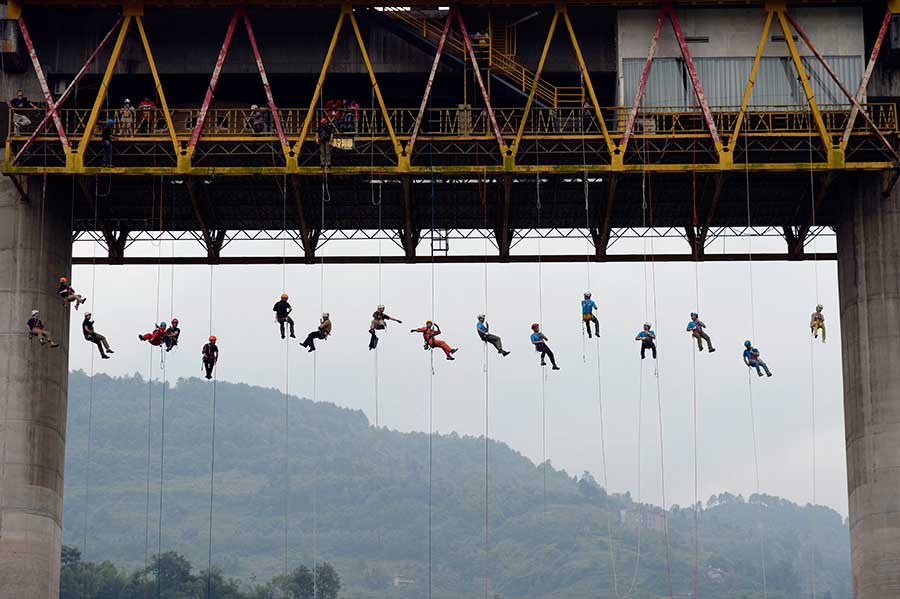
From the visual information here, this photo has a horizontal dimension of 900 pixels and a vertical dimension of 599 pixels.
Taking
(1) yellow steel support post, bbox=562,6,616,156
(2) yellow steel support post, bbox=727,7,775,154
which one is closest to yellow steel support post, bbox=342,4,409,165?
(1) yellow steel support post, bbox=562,6,616,156

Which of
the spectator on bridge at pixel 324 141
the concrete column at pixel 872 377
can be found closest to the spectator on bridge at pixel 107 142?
the spectator on bridge at pixel 324 141

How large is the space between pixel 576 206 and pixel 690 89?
235 inches

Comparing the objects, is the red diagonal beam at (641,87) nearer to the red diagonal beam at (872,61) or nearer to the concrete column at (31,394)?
the red diagonal beam at (872,61)

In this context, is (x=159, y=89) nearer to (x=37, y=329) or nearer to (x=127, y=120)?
(x=127, y=120)

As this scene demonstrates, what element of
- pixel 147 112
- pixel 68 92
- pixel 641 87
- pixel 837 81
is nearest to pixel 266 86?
pixel 147 112

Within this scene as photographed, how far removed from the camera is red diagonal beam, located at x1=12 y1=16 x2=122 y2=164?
51062 millimetres

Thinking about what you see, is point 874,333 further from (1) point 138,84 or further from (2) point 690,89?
(1) point 138,84

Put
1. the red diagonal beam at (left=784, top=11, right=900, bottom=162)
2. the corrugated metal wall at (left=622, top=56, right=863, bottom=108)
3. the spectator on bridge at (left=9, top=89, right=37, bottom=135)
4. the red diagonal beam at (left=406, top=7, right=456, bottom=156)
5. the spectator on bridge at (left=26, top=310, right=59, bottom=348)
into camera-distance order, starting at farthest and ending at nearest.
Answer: the corrugated metal wall at (left=622, top=56, right=863, bottom=108) → the spectator on bridge at (left=9, top=89, right=37, bottom=135) → the red diagonal beam at (left=784, top=11, right=900, bottom=162) → the red diagonal beam at (left=406, top=7, right=456, bottom=156) → the spectator on bridge at (left=26, top=310, right=59, bottom=348)

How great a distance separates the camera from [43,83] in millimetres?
52375

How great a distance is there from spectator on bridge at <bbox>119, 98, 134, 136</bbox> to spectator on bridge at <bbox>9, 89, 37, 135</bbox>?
2867mm

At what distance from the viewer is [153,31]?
5434 centimetres

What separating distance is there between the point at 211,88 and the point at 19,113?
6237 millimetres

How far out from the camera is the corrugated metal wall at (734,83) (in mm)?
52750

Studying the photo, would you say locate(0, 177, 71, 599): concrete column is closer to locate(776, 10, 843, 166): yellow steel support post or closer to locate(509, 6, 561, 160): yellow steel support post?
locate(509, 6, 561, 160): yellow steel support post
